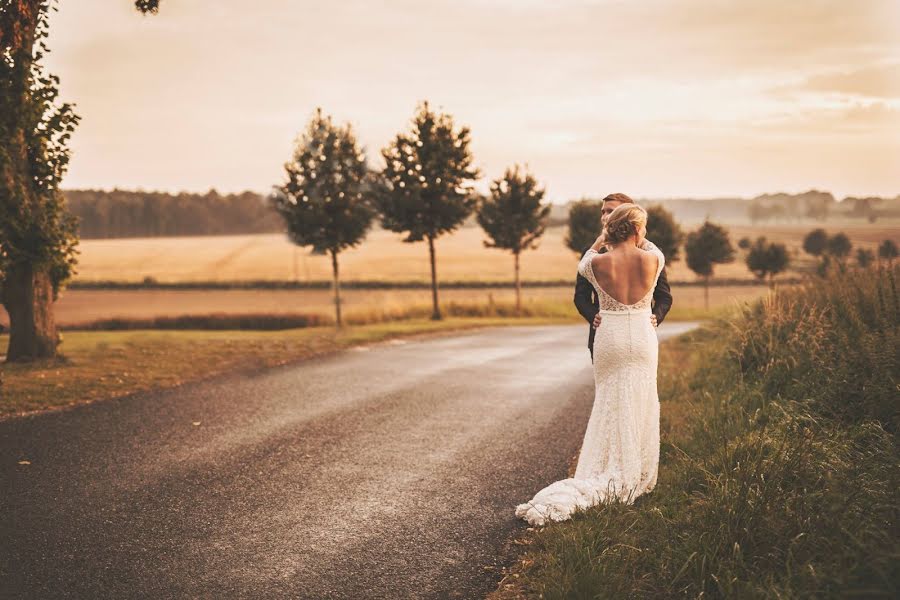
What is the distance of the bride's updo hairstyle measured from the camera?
5238 millimetres

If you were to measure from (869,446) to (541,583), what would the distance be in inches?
125

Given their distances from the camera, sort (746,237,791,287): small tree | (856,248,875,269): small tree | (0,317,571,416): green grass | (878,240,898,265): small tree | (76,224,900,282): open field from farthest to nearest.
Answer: (76,224,900,282): open field, (746,237,791,287): small tree, (856,248,875,269): small tree, (878,240,898,265): small tree, (0,317,571,416): green grass

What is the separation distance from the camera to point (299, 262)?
64.6 metres

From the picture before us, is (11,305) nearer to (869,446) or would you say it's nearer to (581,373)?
(581,373)

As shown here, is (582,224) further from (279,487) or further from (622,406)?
(279,487)

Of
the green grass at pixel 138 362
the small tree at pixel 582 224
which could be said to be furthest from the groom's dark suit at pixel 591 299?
the small tree at pixel 582 224

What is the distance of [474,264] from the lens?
6925 centimetres

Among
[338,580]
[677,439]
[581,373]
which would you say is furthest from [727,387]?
[338,580]

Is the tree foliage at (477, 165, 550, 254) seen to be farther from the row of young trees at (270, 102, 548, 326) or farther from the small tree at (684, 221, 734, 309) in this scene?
the small tree at (684, 221, 734, 309)

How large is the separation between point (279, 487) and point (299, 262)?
60392 millimetres

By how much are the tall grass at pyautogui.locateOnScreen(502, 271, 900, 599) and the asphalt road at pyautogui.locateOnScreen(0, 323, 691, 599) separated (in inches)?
29.4

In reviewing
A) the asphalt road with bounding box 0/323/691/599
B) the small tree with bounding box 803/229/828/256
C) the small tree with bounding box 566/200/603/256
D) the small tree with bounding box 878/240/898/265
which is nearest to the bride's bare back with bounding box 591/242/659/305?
the asphalt road with bounding box 0/323/691/599

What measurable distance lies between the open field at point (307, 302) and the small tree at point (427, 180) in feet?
10.6

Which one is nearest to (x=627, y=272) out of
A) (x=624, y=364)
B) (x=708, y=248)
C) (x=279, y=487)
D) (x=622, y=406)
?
(x=624, y=364)
